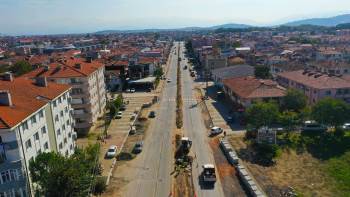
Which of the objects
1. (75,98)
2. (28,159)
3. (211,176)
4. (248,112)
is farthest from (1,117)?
(248,112)

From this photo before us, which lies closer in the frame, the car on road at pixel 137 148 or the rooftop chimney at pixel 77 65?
the car on road at pixel 137 148

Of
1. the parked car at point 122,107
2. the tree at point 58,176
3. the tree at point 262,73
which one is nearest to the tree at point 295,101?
the tree at point 262,73

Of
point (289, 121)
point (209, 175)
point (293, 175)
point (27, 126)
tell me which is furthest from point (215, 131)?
point (27, 126)

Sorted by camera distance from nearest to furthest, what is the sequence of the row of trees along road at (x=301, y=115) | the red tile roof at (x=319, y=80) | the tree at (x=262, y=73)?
the row of trees along road at (x=301, y=115), the red tile roof at (x=319, y=80), the tree at (x=262, y=73)

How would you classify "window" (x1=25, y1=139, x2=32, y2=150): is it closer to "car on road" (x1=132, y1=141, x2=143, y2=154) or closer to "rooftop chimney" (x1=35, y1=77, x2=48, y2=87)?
"rooftop chimney" (x1=35, y1=77, x2=48, y2=87)

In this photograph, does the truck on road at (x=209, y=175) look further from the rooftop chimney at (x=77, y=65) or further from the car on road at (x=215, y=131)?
the rooftop chimney at (x=77, y=65)

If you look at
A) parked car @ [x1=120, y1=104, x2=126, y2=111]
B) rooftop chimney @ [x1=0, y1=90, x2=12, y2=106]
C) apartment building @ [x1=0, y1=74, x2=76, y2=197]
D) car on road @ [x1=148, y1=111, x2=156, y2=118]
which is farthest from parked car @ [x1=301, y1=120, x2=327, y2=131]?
rooftop chimney @ [x1=0, y1=90, x2=12, y2=106]
